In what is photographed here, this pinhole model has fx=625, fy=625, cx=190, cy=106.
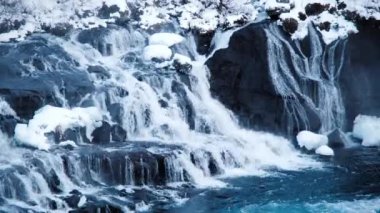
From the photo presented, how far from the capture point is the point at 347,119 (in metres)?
19.6

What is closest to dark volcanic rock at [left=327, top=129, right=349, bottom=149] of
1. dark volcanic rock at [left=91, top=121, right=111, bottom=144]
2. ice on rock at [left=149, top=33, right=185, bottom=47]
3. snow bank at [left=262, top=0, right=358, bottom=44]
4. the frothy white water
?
the frothy white water

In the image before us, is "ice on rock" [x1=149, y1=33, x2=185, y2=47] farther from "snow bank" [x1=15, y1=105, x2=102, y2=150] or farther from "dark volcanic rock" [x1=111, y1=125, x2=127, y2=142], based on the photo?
"dark volcanic rock" [x1=111, y1=125, x2=127, y2=142]

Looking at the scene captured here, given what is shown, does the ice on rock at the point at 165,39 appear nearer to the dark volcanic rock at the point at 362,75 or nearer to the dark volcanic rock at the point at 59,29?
the dark volcanic rock at the point at 59,29

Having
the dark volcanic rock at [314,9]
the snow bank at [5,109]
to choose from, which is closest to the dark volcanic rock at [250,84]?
the dark volcanic rock at [314,9]

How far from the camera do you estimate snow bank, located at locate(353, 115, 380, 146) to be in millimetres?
18219

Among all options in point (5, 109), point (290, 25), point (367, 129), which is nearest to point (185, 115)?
point (290, 25)

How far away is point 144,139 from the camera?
1720 cm

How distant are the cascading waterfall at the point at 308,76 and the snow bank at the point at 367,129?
0.66 meters

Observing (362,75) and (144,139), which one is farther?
(362,75)

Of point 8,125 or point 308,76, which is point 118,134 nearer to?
point 8,125

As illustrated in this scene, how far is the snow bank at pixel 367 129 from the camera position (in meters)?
18.2

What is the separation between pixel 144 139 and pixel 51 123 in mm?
2660

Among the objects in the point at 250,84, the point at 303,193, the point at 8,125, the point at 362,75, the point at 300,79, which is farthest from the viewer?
the point at 362,75

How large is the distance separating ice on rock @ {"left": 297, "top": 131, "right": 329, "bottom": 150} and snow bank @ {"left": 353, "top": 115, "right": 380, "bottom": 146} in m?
1.25
